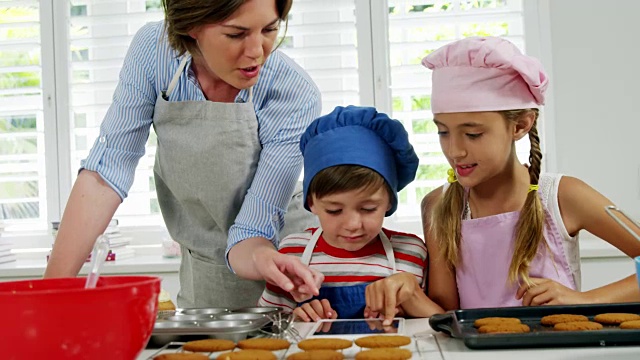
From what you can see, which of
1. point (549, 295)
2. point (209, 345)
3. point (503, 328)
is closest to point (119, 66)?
point (549, 295)

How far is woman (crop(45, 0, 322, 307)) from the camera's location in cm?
142

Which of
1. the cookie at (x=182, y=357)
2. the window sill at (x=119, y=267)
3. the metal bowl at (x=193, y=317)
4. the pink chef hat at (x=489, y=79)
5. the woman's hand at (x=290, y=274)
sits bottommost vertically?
the window sill at (x=119, y=267)

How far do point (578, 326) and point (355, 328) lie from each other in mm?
315

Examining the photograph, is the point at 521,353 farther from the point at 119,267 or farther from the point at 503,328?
the point at 119,267

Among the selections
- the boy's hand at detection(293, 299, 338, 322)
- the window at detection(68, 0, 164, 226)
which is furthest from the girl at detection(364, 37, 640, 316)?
the window at detection(68, 0, 164, 226)

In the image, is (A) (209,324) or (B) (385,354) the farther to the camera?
(A) (209,324)

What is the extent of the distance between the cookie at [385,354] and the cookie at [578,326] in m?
0.22

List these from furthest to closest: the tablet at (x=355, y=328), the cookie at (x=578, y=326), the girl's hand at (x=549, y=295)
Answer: the girl's hand at (x=549, y=295)
the tablet at (x=355, y=328)
the cookie at (x=578, y=326)

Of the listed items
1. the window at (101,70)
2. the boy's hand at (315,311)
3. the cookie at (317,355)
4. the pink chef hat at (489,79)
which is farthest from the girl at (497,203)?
the window at (101,70)

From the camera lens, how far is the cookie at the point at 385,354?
2.83 ft

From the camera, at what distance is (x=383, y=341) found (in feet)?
3.12

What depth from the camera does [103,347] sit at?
757 millimetres

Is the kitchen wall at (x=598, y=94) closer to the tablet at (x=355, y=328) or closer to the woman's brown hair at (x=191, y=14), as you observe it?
→ the woman's brown hair at (x=191, y=14)

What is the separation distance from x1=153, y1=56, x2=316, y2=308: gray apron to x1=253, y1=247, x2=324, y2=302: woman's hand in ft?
0.94
